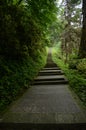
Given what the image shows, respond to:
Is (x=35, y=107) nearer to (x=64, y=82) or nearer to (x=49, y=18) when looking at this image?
(x=64, y=82)

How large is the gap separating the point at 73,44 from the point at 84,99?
1905cm

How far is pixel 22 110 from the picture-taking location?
4.55m

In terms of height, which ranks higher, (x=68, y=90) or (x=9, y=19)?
(x=9, y=19)

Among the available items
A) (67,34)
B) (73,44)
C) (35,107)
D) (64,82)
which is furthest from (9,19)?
(73,44)
